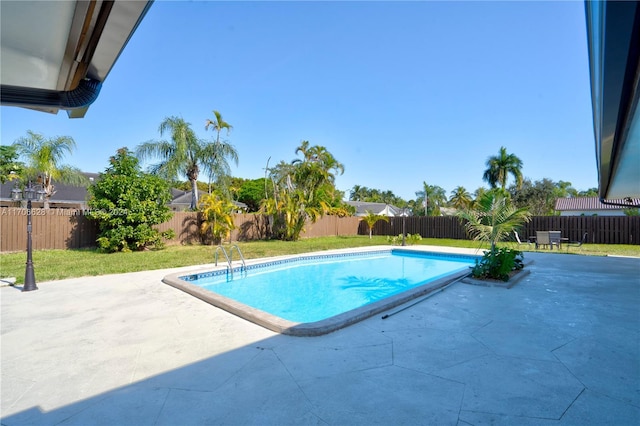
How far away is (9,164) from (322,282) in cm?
2168

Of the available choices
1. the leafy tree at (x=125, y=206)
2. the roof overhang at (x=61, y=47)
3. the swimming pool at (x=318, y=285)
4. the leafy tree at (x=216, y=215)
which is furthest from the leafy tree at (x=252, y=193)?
the roof overhang at (x=61, y=47)

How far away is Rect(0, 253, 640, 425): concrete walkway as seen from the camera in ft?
7.92

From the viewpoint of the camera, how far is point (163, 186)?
13398mm

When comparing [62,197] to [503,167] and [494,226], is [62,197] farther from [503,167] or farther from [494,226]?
[503,167]

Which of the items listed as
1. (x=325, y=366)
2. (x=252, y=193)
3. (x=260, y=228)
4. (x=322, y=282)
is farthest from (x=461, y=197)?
(x=325, y=366)

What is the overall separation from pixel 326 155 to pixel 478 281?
15033 millimetres

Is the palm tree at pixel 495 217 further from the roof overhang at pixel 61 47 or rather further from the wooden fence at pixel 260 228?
the wooden fence at pixel 260 228

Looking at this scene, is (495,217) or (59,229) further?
(59,229)

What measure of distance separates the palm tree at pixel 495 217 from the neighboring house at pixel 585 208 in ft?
111

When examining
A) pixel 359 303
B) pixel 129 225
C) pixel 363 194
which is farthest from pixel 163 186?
pixel 363 194

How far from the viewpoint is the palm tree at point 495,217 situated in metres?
7.74

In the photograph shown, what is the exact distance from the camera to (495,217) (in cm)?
786

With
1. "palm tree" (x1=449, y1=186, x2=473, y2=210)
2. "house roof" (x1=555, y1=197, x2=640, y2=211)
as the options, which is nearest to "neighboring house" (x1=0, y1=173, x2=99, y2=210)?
"palm tree" (x1=449, y1=186, x2=473, y2=210)

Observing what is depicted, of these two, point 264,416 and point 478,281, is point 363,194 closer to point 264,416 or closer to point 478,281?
point 478,281
